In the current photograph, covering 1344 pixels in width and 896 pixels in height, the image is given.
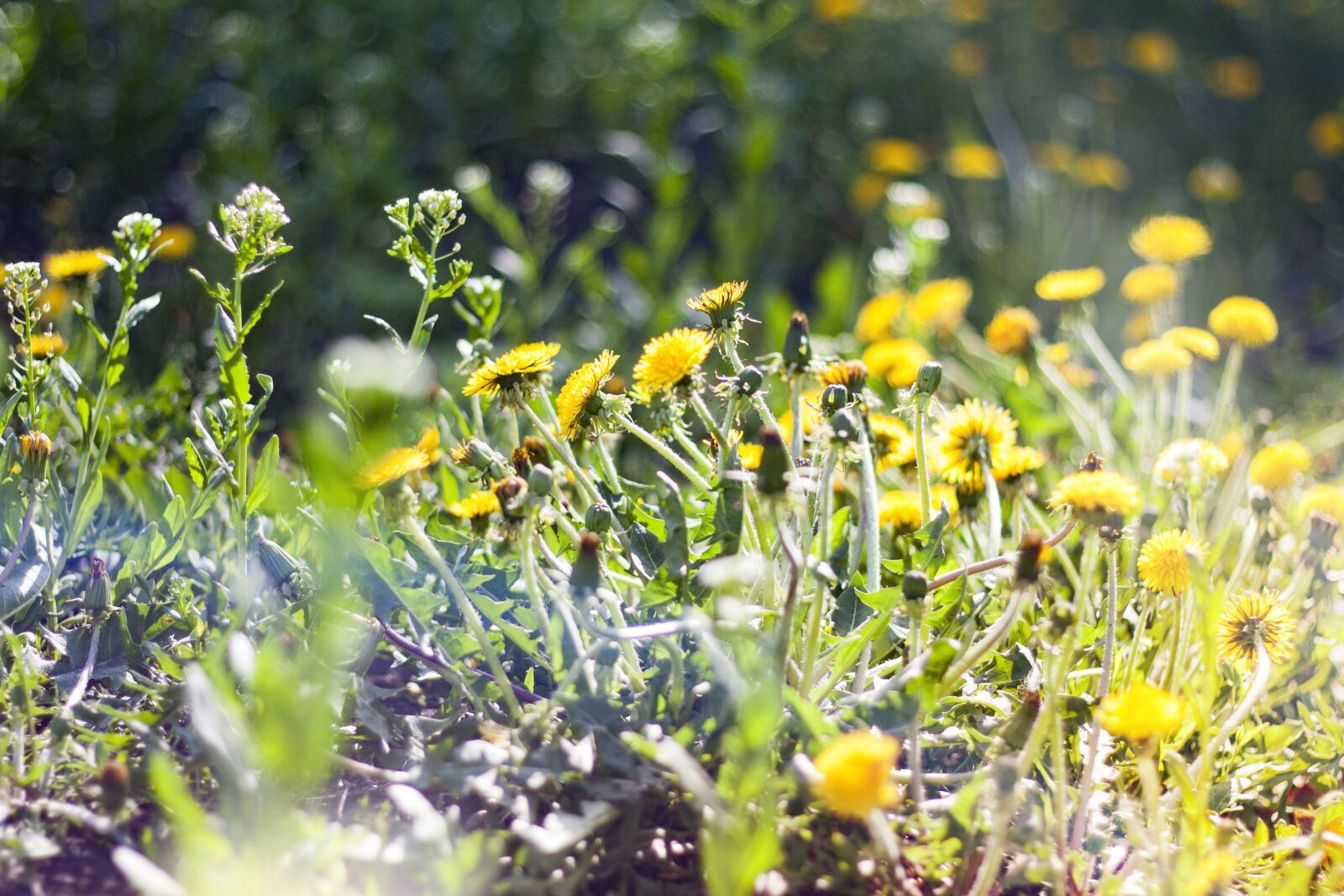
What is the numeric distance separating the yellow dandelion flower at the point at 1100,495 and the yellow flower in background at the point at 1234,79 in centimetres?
408

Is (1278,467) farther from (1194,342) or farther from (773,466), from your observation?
(773,466)

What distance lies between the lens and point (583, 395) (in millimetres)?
1246

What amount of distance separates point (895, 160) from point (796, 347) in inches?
99.8

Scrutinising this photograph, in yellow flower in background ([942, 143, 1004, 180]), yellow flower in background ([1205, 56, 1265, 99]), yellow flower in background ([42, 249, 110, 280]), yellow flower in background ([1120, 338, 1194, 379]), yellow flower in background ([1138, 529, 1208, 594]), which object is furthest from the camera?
yellow flower in background ([1205, 56, 1265, 99])

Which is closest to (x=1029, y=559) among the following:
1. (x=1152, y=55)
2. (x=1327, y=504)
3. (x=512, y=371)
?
(x=512, y=371)

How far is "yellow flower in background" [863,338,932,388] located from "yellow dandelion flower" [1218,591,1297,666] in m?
0.61

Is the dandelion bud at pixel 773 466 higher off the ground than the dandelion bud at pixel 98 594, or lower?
higher

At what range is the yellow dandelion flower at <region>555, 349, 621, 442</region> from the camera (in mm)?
1245

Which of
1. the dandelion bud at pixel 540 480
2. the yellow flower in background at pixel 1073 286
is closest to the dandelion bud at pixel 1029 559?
the dandelion bud at pixel 540 480

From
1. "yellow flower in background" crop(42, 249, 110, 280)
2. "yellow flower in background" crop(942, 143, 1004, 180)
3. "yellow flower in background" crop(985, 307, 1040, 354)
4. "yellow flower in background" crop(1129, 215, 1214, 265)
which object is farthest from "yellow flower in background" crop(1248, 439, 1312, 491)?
"yellow flower in background" crop(942, 143, 1004, 180)

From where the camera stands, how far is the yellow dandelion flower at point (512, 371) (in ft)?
4.01

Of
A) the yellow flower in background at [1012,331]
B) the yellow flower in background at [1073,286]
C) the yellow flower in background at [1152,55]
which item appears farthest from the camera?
the yellow flower in background at [1152,55]

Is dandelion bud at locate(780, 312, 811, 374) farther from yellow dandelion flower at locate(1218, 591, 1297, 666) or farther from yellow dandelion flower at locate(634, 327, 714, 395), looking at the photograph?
yellow dandelion flower at locate(1218, 591, 1297, 666)

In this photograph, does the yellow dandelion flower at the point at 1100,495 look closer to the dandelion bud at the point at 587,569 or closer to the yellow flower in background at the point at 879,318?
the dandelion bud at the point at 587,569
